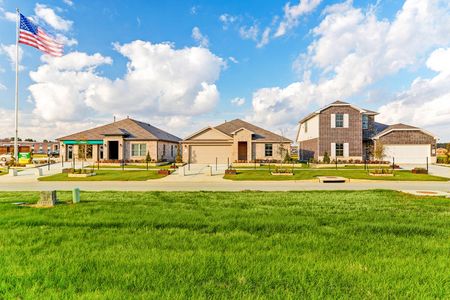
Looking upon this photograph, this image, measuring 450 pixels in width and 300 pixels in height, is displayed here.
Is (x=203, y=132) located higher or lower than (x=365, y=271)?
higher

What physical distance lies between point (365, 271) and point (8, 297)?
4.63 metres

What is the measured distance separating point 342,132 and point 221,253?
103 feet

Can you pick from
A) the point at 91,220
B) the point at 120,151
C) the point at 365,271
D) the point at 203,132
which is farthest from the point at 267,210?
the point at 120,151

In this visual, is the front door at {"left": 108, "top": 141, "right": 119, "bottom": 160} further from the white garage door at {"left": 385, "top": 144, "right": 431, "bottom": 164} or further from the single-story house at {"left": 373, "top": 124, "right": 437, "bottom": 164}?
the white garage door at {"left": 385, "top": 144, "right": 431, "bottom": 164}

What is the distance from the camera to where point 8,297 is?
302cm

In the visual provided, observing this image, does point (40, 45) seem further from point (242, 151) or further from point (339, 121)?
point (339, 121)

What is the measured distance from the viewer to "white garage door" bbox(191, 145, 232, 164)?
34188mm

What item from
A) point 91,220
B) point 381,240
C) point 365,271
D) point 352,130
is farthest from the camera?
point 352,130

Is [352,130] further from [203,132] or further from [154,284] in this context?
[154,284]

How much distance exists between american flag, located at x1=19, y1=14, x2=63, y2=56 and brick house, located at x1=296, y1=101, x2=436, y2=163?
30.0m

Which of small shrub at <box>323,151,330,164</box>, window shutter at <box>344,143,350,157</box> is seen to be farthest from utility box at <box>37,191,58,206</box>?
window shutter at <box>344,143,350,157</box>

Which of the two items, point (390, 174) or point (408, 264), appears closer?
point (408, 264)

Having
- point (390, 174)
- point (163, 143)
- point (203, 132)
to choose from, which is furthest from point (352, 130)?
point (163, 143)

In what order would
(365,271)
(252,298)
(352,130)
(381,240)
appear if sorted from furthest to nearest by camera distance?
(352,130)
(381,240)
(365,271)
(252,298)
